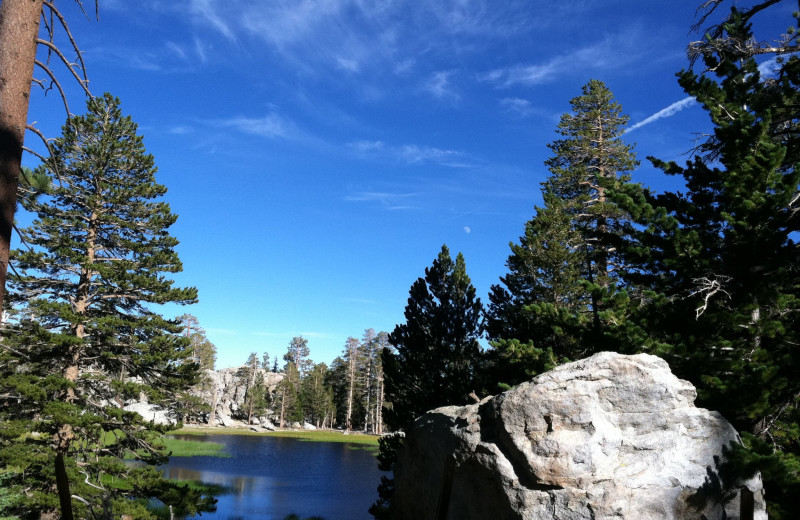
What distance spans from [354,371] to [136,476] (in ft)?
218

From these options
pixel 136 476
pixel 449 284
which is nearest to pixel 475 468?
pixel 449 284

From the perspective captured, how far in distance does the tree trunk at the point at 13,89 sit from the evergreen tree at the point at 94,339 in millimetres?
12033

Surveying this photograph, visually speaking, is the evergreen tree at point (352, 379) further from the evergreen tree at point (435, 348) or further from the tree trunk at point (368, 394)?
the evergreen tree at point (435, 348)

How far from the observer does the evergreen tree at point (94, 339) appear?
14578 mm

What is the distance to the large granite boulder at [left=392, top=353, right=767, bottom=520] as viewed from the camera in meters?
7.49

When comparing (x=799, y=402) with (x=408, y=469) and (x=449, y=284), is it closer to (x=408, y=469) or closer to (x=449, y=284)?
(x=408, y=469)

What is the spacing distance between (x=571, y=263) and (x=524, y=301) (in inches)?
95.0

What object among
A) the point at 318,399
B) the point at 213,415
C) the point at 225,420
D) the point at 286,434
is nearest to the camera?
the point at 286,434

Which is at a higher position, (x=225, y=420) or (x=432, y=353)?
(x=432, y=353)

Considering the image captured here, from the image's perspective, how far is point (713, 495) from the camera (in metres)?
7.52

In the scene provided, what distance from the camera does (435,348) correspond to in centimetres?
1916

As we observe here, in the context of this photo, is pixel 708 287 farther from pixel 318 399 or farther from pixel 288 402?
pixel 288 402

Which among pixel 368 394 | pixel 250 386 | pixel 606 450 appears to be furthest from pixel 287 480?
pixel 250 386

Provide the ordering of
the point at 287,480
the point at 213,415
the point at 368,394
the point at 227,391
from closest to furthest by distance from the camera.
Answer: the point at 287,480 < the point at 368,394 < the point at 213,415 < the point at 227,391
